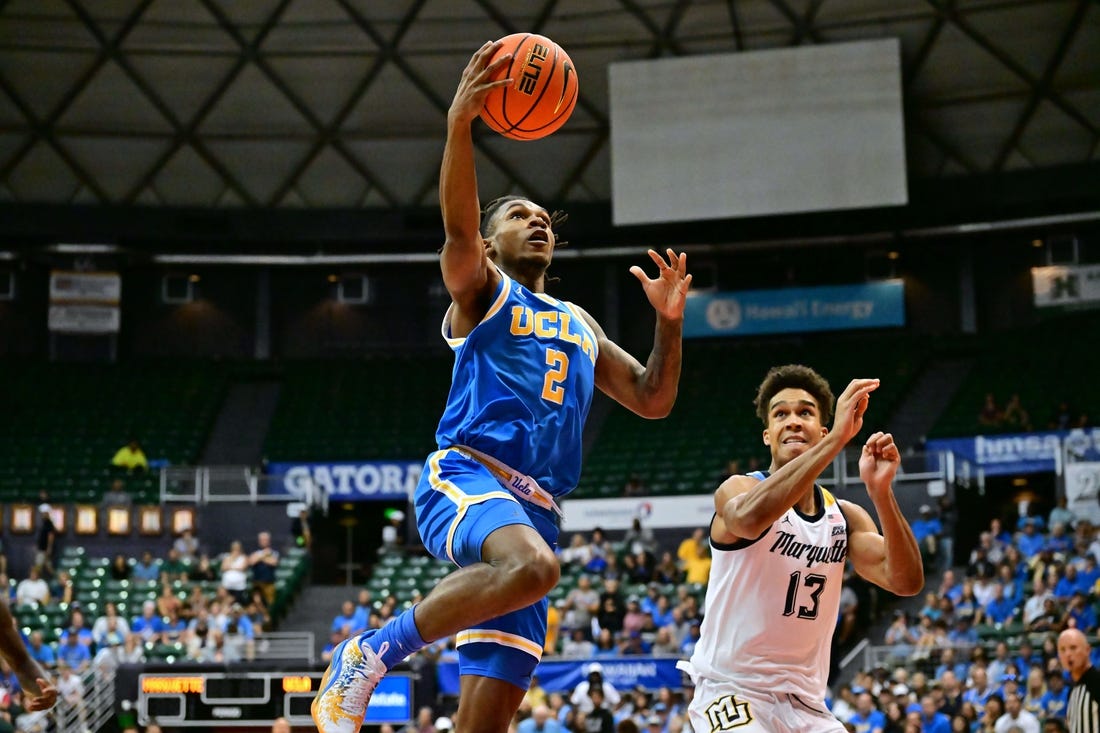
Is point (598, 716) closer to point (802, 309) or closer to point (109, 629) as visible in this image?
point (109, 629)

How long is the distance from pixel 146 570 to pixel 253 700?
7.48m

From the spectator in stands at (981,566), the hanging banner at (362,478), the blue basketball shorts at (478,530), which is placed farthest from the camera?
the hanging banner at (362,478)

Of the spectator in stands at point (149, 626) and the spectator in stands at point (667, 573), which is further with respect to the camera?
the spectator in stands at point (667, 573)

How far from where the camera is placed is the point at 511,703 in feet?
A: 20.3

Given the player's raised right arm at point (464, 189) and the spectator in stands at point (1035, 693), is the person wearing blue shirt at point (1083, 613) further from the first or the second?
the player's raised right arm at point (464, 189)

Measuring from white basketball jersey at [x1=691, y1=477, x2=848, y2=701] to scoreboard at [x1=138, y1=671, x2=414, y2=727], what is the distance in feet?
49.0

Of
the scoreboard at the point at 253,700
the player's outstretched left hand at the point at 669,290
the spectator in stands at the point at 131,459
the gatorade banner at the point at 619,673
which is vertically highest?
the spectator in stands at the point at 131,459

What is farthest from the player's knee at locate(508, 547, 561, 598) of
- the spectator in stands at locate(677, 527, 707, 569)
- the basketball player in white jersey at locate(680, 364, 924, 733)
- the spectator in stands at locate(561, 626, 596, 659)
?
the spectator in stands at locate(677, 527, 707, 569)

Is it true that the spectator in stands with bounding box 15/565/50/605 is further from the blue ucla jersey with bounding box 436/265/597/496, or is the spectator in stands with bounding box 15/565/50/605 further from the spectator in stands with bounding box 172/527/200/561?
the blue ucla jersey with bounding box 436/265/597/496

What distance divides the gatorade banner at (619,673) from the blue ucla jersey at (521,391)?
575 inches

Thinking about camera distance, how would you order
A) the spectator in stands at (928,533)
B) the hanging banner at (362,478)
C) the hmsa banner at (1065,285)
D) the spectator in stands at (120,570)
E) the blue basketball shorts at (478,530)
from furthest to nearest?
the hmsa banner at (1065,285)
the hanging banner at (362,478)
the spectator in stands at (120,570)
the spectator in stands at (928,533)
the blue basketball shorts at (478,530)

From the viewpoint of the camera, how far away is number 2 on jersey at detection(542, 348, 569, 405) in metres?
6.41

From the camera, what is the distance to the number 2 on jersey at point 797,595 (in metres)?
6.29

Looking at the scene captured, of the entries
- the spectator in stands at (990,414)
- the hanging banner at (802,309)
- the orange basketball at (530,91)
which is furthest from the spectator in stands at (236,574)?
the orange basketball at (530,91)
